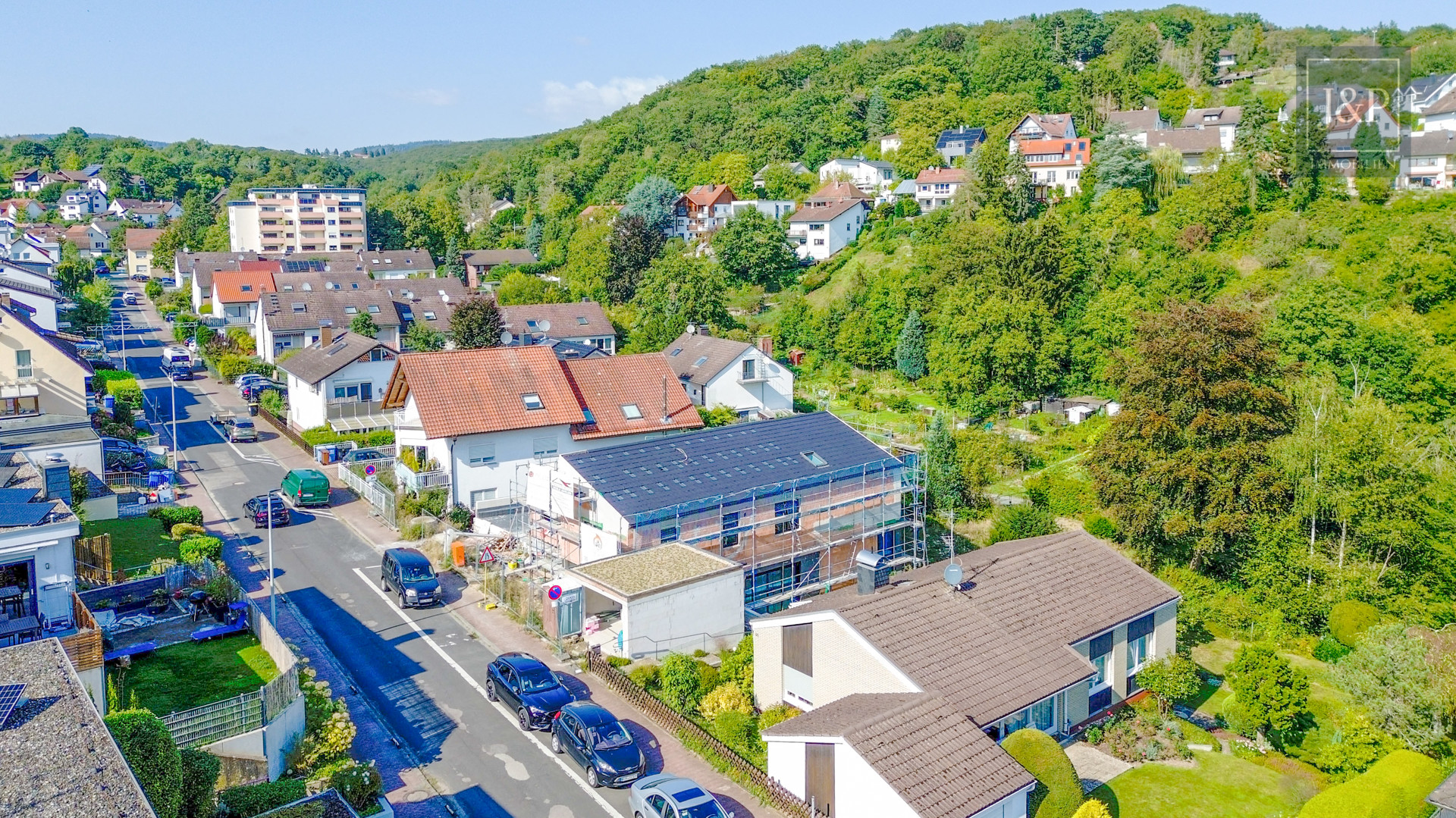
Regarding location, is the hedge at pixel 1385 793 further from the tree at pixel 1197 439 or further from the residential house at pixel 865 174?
the residential house at pixel 865 174

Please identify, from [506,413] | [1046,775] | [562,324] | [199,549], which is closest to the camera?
[1046,775]

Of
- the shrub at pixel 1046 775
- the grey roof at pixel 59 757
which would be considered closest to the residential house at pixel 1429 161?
the shrub at pixel 1046 775

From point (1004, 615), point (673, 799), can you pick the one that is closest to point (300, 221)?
point (1004, 615)

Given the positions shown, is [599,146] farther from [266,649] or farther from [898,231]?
[266,649]

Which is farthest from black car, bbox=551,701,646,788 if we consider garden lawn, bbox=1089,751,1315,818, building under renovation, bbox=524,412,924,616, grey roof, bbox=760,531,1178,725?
garden lawn, bbox=1089,751,1315,818

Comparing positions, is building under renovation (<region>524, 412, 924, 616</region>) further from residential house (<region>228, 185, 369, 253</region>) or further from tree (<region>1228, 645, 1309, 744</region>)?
residential house (<region>228, 185, 369, 253</region>)

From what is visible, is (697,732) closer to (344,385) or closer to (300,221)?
(344,385)
